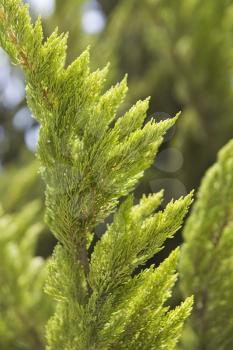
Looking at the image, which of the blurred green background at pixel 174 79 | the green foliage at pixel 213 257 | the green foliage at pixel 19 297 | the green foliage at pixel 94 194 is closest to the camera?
the green foliage at pixel 94 194

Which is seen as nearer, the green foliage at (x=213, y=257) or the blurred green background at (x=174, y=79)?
the green foliage at (x=213, y=257)

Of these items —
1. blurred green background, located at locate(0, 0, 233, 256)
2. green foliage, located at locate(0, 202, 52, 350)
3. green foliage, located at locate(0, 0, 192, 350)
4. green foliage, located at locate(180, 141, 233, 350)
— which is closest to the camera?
green foliage, located at locate(0, 0, 192, 350)

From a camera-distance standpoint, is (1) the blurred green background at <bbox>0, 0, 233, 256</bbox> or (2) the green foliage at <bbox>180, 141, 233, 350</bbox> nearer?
(2) the green foliage at <bbox>180, 141, 233, 350</bbox>

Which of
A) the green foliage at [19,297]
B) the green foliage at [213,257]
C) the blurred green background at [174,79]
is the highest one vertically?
the blurred green background at [174,79]

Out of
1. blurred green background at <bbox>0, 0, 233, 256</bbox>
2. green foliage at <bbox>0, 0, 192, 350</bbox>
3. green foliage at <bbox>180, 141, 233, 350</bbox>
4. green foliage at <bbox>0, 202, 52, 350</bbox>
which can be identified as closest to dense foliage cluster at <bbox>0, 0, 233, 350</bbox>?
green foliage at <bbox>0, 0, 192, 350</bbox>

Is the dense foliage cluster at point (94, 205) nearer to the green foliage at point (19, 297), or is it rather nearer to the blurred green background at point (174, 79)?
the green foliage at point (19, 297)

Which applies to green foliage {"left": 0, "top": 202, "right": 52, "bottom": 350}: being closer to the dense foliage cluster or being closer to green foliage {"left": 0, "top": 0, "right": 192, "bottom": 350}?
the dense foliage cluster

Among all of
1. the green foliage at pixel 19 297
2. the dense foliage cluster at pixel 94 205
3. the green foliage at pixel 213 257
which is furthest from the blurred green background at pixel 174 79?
the dense foliage cluster at pixel 94 205

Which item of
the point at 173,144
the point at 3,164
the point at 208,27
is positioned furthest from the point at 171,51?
the point at 3,164
